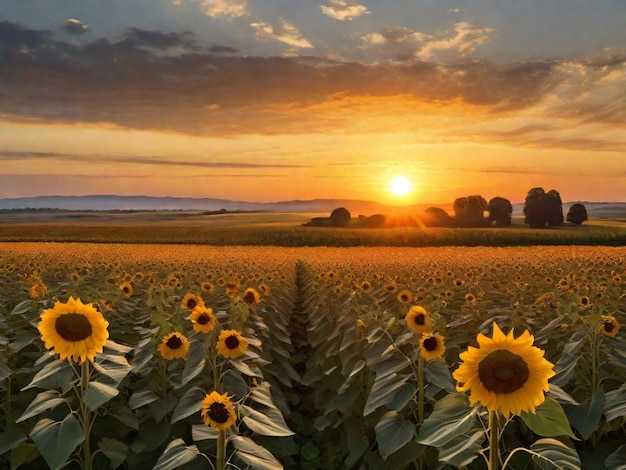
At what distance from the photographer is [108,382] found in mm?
5141

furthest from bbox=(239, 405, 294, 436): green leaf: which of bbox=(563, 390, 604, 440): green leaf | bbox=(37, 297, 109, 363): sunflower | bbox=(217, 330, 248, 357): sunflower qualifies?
bbox=(563, 390, 604, 440): green leaf

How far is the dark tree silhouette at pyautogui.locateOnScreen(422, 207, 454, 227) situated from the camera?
300ft

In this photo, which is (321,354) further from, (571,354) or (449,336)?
(571,354)

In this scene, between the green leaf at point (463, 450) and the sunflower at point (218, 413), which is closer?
the green leaf at point (463, 450)

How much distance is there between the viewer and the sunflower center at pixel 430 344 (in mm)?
5602

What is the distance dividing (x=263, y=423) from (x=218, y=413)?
394 mm

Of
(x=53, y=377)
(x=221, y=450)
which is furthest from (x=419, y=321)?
(x=53, y=377)

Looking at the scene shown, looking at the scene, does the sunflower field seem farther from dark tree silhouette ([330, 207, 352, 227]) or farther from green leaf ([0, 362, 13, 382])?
dark tree silhouette ([330, 207, 352, 227])

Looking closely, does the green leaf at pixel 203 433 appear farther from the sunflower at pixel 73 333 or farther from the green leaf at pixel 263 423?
the sunflower at pixel 73 333

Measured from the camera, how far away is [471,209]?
98.5m

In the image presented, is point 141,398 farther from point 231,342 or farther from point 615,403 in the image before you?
point 615,403

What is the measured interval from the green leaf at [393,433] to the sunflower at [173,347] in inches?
79.5

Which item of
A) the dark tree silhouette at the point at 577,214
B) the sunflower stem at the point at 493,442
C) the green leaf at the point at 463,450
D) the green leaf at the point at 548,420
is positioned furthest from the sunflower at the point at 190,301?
the dark tree silhouette at the point at 577,214

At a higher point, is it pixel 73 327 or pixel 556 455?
pixel 73 327
